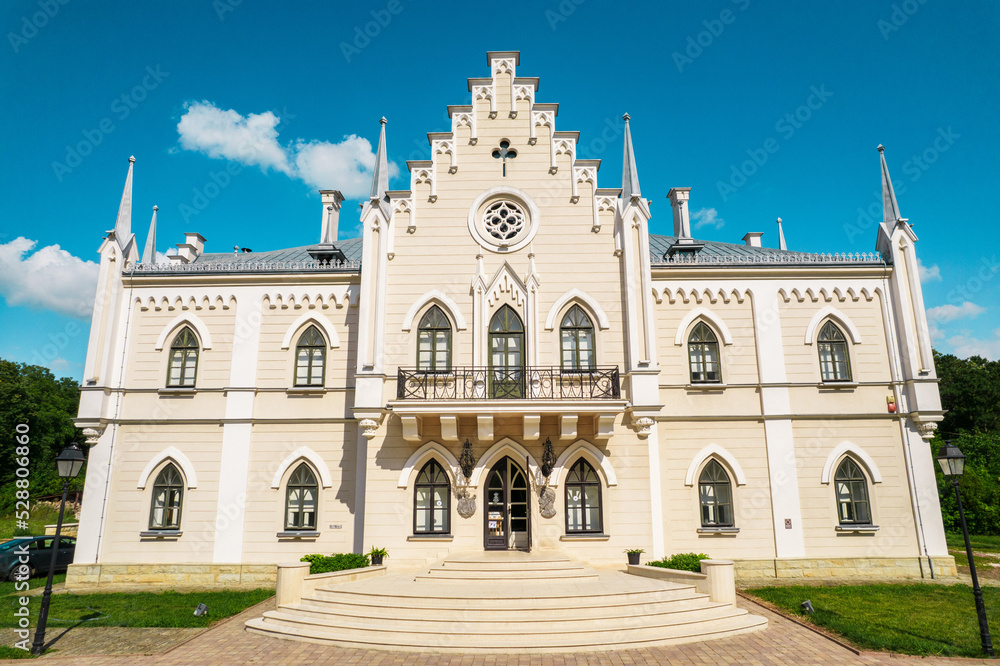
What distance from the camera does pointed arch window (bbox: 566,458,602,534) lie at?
16.1 meters

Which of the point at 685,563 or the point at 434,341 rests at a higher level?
the point at 434,341

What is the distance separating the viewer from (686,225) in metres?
23.3

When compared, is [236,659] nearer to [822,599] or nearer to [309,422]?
[309,422]

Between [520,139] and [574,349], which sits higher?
[520,139]

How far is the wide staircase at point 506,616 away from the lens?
427 inches

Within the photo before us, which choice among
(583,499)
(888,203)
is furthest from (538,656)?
(888,203)

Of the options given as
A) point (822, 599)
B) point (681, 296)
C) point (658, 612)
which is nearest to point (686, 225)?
point (681, 296)

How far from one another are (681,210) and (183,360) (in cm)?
1889

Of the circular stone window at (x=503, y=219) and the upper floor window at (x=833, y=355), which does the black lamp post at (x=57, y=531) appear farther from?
the upper floor window at (x=833, y=355)

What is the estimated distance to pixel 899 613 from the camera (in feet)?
41.9

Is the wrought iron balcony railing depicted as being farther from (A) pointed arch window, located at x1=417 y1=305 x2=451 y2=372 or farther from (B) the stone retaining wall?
(B) the stone retaining wall

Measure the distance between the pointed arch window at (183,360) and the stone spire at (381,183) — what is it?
23.3 ft

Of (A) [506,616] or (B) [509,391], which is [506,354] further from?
(A) [506,616]

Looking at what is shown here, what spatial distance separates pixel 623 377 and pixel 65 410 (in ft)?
163
